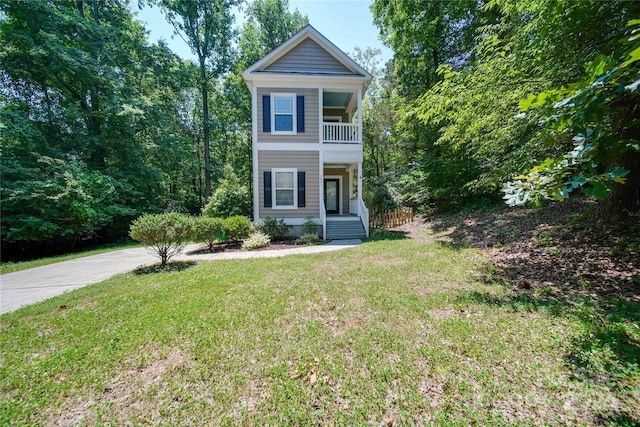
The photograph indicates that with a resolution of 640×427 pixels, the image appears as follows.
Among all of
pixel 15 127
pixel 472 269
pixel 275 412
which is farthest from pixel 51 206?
pixel 472 269

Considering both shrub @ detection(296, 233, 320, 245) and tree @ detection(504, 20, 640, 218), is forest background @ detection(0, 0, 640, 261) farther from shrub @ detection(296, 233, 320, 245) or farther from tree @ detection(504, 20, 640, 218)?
shrub @ detection(296, 233, 320, 245)

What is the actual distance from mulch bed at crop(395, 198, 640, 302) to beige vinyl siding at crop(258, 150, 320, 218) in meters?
5.79

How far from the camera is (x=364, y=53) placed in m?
26.1

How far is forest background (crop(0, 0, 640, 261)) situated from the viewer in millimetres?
4242

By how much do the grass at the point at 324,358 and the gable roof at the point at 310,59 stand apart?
10560 mm

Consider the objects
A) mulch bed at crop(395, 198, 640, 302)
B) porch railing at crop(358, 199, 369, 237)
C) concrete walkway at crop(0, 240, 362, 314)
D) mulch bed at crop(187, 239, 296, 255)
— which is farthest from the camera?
porch railing at crop(358, 199, 369, 237)

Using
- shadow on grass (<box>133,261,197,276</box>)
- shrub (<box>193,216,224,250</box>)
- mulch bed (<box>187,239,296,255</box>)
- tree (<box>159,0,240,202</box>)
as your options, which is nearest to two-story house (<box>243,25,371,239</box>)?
mulch bed (<box>187,239,296,255</box>)

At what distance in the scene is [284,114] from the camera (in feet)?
36.9

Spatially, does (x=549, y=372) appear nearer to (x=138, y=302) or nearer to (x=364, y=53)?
(x=138, y=302)

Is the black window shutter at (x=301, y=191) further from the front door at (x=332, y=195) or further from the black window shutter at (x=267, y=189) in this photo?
the front door at (x=332, y=195)

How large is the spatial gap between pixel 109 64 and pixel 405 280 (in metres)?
19.5

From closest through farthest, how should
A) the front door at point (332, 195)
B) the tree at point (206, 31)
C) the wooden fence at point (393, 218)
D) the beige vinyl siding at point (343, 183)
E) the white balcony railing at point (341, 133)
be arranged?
the white balcony railing at point (341, 133)
the wooden fence at point (393, 218)
the beige vinyl siding at point (343, 183)
the front door at point (332, 195)
the tree at point (206, 31)

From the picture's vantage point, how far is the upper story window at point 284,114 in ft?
36.7

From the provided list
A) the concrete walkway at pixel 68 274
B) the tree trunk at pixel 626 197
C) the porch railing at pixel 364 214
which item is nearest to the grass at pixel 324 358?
the concrete walkway at pixel 68 274
